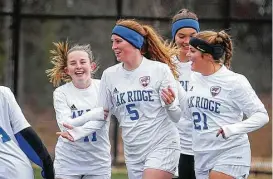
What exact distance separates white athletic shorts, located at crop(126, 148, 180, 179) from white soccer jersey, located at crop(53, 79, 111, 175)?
0.73 meters

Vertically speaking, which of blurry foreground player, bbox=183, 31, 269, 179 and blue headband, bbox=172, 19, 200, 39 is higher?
blue headband, bbox=172, 19, 200, 39

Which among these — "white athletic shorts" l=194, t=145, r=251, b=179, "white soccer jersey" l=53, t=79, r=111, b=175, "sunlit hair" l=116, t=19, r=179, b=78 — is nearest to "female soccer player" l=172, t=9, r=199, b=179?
"sunlit hair" l=116, t=19, r=179, b=78

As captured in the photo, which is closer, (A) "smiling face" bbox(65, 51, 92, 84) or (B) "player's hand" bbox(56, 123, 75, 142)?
(B) "player's hand" bbox(56, 123, 75, 142)

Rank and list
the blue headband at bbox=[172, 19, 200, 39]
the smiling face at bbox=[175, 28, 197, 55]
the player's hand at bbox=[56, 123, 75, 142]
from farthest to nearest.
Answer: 1. the blue headband at bbox=[172, 19, 200, 39]
2. the smiling face at bbox=[175, 28, 197, 55]
3. the player's hand at bbox=[56, 123, 75, 142]

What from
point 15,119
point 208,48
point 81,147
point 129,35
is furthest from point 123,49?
point 15,119

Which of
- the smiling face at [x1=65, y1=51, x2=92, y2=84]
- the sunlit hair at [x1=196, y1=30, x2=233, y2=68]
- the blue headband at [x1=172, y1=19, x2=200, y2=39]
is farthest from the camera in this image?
the blue headband at [x1=172, y1=19, x2=200, y2=39]

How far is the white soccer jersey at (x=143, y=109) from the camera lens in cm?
772

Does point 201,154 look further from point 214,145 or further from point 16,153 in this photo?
point 16,153

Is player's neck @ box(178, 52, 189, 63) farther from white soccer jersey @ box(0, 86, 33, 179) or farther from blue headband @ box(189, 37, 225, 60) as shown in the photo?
white soccer jersey @ box(0, 86, 33, 179)

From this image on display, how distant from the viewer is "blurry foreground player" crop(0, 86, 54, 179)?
6.33 meters

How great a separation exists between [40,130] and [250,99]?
7.47 meters

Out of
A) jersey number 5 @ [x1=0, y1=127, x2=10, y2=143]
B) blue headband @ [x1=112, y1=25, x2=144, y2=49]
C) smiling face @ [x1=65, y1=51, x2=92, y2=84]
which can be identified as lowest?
jersey number 5 @ [x1=0, y1=127, x2=10, y2=143]

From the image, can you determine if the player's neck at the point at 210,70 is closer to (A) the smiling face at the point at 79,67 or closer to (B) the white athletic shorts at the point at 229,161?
(B) the white athletic shorts at the point at 229,161

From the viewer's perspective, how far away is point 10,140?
6359mm
